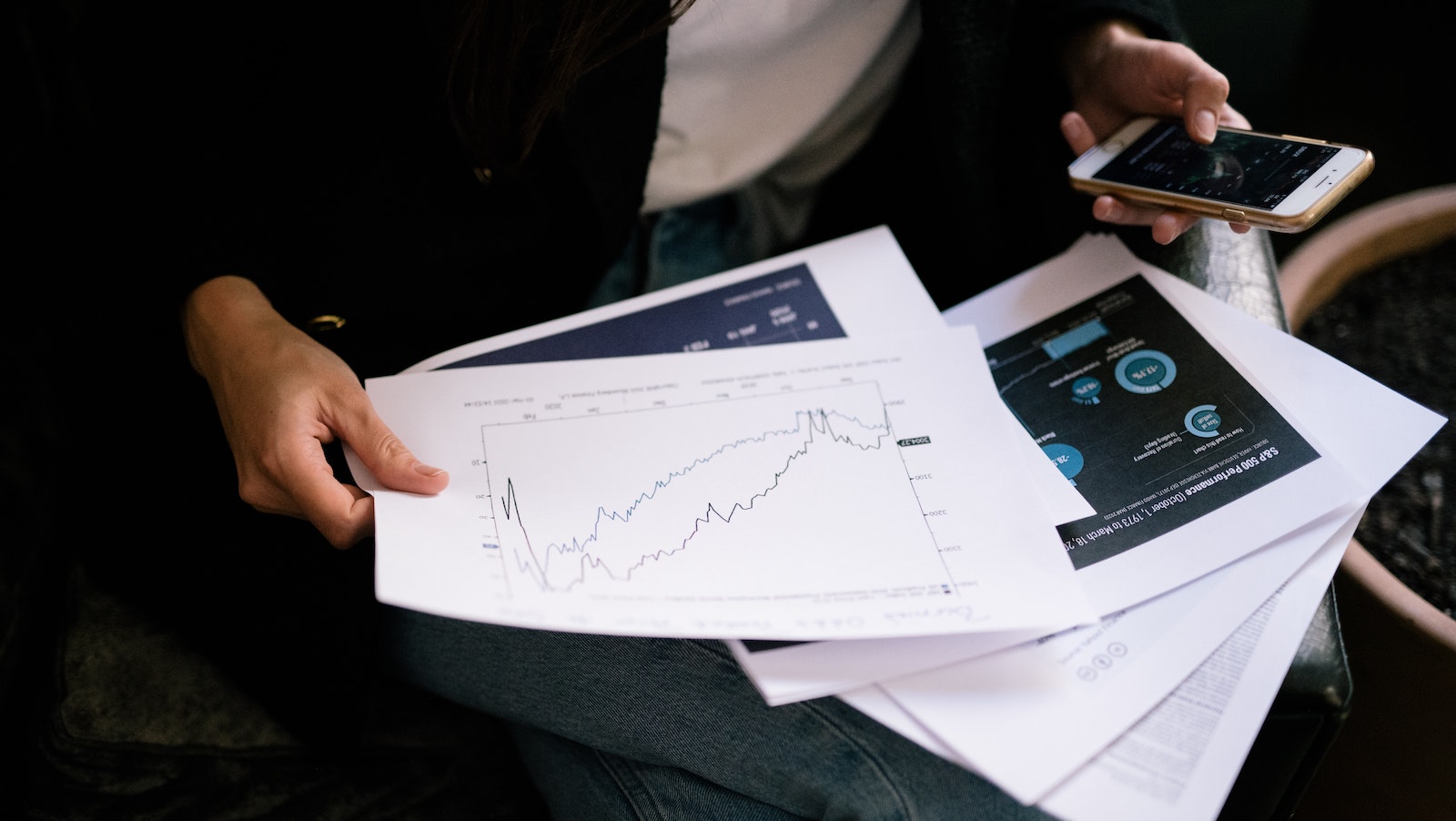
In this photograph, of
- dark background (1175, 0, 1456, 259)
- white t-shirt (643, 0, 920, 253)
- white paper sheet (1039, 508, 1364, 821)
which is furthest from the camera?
dark background (1175, 0, 1456, 259)

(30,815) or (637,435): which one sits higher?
(637,435)

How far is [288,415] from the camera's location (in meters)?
0.49

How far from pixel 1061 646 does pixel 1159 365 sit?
0.21m

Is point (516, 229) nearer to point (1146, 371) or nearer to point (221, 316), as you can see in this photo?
point (221, 316)

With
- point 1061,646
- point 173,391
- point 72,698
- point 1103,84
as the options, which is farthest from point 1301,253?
point 72,698

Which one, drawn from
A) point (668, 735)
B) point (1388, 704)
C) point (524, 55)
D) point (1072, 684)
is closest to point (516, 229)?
point (524, 55)

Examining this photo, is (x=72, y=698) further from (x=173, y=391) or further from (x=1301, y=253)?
(x=1301, y=253)

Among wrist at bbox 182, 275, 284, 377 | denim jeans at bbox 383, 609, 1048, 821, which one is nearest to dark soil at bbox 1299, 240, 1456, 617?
denim jeans at bbox 383, 609, 1048, 821

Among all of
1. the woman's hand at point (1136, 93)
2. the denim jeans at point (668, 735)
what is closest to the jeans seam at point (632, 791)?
the denim jeans at point (668, 735)

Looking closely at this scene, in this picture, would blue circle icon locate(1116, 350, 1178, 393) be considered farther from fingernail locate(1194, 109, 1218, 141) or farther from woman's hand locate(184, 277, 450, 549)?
woman's hand locate(184, 277, 450, 549)

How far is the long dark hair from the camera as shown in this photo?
1.71 ft

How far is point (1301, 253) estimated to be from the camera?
2.48ft

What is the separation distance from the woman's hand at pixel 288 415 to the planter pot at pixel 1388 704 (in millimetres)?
530

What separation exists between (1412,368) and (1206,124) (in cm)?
32
